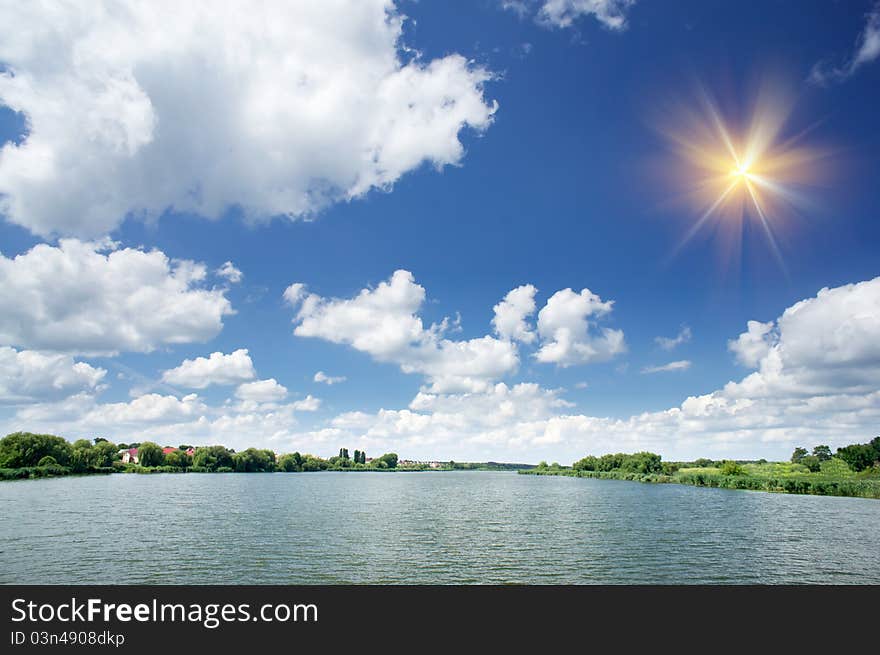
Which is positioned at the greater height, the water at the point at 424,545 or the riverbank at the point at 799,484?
the water at the point at 424,545

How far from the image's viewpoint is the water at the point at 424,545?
1407 inches

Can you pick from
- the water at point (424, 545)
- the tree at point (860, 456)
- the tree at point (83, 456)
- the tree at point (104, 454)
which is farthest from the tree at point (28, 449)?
the tree at point (860, 456)

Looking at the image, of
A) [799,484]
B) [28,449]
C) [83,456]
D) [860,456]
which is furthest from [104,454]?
[860,456]

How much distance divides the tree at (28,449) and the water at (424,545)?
301 feet

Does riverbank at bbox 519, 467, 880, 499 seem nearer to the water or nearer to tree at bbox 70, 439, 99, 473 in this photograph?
the water

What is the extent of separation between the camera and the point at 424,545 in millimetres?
46656

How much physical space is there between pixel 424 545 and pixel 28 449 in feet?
545

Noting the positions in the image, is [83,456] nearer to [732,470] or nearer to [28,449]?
[28,449]

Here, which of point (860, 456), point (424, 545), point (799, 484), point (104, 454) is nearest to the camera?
point (424, 545)

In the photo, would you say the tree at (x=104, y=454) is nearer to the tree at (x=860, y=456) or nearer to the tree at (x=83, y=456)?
the tree at (x=83, y=456)
